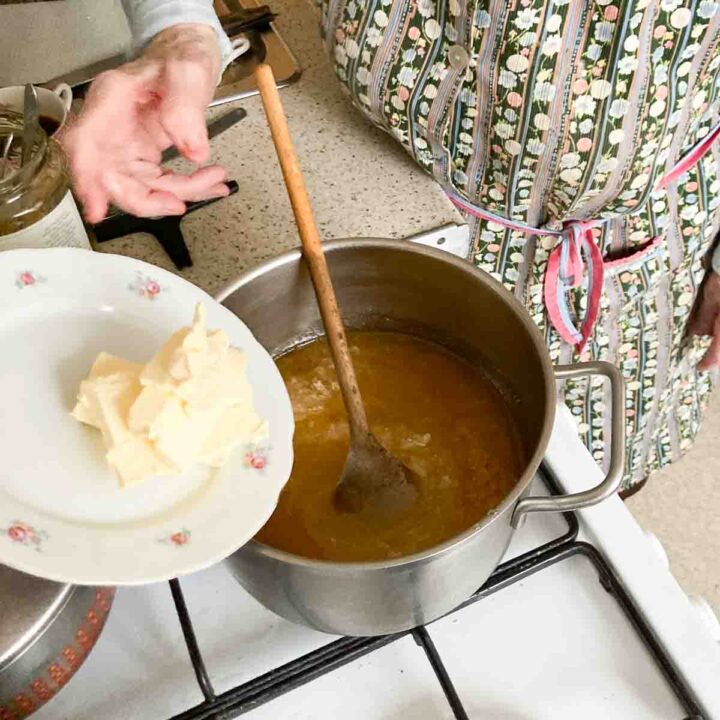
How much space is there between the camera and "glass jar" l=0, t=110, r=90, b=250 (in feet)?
1.52

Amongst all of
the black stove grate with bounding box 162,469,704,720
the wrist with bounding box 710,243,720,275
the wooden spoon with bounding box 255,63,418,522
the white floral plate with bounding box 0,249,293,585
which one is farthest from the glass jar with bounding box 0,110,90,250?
the wrist with bounding box 710,243,720,275

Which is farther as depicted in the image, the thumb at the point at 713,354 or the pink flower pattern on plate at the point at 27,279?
the thumb at the point at 713,354

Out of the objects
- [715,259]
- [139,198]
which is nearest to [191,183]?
[139,198]

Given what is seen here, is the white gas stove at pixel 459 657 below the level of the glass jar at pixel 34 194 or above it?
below

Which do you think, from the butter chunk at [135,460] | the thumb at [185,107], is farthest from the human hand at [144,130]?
the butter chunk at [135,460]

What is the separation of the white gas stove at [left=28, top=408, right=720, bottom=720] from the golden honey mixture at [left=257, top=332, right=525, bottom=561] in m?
0.06

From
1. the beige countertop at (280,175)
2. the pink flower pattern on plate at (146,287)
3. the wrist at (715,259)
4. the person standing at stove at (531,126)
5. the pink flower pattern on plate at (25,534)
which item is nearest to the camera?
the pink flower pattern on plate at (25,534)

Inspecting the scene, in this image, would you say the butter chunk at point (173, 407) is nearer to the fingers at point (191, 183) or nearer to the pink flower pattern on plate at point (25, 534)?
the pink flower pattern on plate at point (25, 534)

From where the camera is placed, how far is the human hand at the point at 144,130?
548 millimetres

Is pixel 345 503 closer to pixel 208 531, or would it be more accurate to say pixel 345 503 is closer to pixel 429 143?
pixel 208 531

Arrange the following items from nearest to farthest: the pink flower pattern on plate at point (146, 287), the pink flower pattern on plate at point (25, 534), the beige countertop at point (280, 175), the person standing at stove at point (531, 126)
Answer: the pink flower pattern on plate at point (25, 534), the pink flower pattern on plate at point (146, 287), the person standing at stove at point (531, 126), the beige countertop at point (280, 175)

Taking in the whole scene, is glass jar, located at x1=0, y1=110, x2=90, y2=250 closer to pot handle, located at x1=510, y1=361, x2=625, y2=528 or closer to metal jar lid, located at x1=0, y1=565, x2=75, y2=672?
metal jar lid, located at x1=0, y1=565, x2=75, y2=672

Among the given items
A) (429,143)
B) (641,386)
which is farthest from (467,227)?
(641,386)

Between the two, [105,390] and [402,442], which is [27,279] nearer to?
[105,390]
